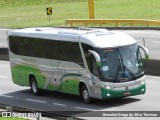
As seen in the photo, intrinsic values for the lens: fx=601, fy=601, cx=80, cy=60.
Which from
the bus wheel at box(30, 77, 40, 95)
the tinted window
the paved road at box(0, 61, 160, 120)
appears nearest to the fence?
the paved road at box(0, 61, 160, 120)

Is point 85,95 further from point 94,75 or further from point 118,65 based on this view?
point 118,65

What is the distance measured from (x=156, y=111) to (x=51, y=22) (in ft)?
137

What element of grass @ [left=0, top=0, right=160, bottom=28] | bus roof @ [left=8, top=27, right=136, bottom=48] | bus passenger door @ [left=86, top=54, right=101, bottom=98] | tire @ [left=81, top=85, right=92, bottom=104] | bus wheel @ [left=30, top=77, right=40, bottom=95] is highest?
bus roof @ [left=8, top=27, right=136, bottom=48]

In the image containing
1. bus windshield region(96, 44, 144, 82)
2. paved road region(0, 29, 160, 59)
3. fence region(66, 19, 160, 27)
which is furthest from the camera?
fence region(66, 19, 160, 27)

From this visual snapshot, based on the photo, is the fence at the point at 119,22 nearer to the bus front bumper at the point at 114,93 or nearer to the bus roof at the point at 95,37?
the bus roof at the point at 95,37

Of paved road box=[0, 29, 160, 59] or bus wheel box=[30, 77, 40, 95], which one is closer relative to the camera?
bus wheel box=[30, 77, 40, 95]

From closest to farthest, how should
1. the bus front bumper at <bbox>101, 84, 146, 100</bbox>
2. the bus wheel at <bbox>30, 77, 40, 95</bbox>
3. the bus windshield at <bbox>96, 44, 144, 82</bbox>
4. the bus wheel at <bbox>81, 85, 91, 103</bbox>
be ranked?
the bus front bumper at <bbox>101, 84, 146, 100</bbox>, the bus windshield at <bbox>96, 44, 144, 82</bbox>, the bus wheel at <bbox>81, 85, 91, 103</bbox>, the bus wheel at <bbox>30, 77, 40, 95</bbox>

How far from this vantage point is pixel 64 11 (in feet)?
240

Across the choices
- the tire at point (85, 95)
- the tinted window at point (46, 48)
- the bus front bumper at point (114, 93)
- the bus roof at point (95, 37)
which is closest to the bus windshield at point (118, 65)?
the bus roof at point (95, 37)

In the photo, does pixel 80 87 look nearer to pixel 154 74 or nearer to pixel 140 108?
pixel 140 108

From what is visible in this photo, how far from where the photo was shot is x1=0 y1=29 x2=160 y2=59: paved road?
3419cm

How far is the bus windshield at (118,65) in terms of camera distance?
2125cm

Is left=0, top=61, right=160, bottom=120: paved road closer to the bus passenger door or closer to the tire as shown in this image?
the tire

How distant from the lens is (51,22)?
60.6 m
